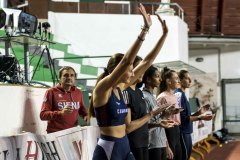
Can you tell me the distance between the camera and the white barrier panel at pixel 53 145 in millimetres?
3916

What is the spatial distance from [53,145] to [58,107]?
62 centimetres

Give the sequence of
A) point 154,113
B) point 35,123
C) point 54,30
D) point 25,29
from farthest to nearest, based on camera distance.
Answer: point 54,30 → point 25,29 → point 35,123 → point 154,113

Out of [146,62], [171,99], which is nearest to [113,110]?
[146,62]

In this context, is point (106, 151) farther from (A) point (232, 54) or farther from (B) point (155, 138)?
(A) point (232, 54)

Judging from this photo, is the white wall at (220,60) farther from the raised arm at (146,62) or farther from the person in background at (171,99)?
the raised arm at (146,62)

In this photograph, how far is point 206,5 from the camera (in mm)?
19656

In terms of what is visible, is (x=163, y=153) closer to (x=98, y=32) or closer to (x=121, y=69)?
(x=121, y=69)

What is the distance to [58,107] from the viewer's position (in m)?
4.96

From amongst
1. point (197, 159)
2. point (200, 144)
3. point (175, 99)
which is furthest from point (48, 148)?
point (200, 144)

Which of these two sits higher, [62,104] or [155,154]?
[62,104]

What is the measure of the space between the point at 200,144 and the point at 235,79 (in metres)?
8.70

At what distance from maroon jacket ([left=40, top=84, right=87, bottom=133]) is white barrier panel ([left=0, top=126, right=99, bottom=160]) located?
0.22 m

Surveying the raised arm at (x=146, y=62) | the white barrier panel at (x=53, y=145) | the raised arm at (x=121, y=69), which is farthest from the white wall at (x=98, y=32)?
the raised arm at (x=121, y=69)

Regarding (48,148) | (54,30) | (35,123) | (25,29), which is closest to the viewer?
(48,148)
